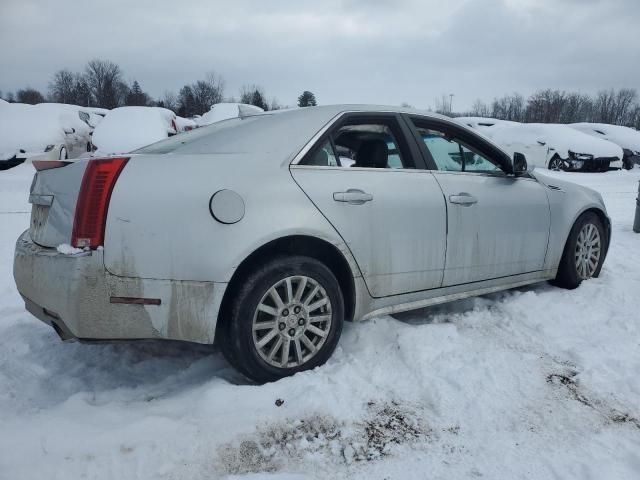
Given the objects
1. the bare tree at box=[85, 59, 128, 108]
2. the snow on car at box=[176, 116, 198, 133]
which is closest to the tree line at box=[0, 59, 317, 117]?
the bare tree at box=[85, 59, 128, 108]

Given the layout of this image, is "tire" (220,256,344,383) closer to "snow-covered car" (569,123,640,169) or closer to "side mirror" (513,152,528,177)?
"side mirror" (513,152,528,177)

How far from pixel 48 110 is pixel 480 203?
11.6m

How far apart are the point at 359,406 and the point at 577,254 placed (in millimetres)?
2801

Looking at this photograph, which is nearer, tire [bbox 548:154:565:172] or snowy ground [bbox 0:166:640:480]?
snowy ground [bbox 0:166:640:480]

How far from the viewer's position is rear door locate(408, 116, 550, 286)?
3.15 m

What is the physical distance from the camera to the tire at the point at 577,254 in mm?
4000

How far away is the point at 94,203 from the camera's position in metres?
2.20

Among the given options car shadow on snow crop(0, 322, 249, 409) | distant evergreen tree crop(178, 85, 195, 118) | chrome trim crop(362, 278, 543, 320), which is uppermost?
distant evergreen tree crop(178, 85, 195, 118)

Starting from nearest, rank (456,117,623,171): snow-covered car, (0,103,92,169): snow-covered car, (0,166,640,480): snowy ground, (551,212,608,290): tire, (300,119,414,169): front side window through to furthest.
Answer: (0,166,640,480): snowy ground < (300,119,414,169): front side window < (551,212,608,290): tire < (0,103,92,169): snow-covered car < (456,117,623,171): snow-covered car

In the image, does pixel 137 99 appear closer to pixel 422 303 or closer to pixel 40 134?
pixel 40 134

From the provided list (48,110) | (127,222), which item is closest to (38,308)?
(127,222)

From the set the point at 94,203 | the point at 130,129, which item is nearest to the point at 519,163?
the point at 94,203

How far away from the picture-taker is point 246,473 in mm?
1893

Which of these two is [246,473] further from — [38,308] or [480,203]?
[480,203]
